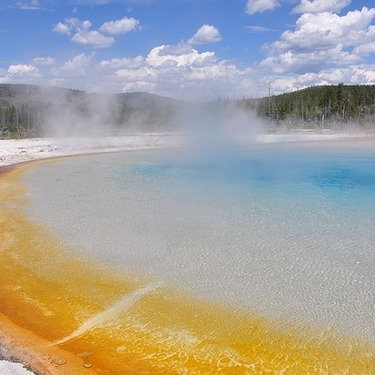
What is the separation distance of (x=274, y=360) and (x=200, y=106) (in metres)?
28.2

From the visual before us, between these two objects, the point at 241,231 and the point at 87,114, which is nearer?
the point at 241,231

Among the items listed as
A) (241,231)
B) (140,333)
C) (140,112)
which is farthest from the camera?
(140,112)

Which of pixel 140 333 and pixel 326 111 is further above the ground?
pixel 326 111

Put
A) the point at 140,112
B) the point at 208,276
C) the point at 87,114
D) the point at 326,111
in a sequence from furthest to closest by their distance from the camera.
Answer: the point at 140,112
the point at 326,111
the point at 87,114
the point at 208,276

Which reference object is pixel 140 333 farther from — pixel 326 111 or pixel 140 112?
pixel 326 111

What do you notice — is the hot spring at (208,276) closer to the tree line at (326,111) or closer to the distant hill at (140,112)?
the distant hill at (140,112)

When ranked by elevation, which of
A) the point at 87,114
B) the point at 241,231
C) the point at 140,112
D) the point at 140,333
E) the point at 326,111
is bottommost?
the point at 140,333

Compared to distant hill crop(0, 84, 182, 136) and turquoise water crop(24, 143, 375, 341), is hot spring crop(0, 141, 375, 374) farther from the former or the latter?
distant hill crop(0, 84, 182, 136)


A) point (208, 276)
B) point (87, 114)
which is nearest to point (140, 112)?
point (87, 114)

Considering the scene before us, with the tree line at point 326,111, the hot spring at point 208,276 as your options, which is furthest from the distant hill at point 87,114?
the hot spring at point 208,276

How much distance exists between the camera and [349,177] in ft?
30.3

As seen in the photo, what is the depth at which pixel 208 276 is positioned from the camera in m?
3.67

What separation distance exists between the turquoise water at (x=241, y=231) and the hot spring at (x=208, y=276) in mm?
16

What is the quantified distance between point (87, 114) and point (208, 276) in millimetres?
28344
